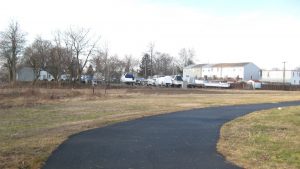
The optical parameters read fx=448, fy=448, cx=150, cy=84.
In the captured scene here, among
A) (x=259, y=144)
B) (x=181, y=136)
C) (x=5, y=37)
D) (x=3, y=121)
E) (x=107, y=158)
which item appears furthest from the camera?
(x=5, y=37)

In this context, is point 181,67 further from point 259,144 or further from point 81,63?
point 259,144

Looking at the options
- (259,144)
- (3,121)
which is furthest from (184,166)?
(3,121)

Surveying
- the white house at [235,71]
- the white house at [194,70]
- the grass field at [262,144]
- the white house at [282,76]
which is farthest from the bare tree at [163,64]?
the grass field at [262,144]

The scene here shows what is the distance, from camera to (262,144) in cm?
1302

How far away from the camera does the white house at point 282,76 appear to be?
134125 mm

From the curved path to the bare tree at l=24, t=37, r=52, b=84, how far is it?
7745 cm

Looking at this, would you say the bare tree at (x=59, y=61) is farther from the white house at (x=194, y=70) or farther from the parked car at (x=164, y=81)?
the white house at (x=194, y=70)

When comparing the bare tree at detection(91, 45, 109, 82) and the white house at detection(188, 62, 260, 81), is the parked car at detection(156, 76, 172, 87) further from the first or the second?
the white house at detection(188, 62, 260, 81)

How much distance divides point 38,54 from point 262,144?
279ft

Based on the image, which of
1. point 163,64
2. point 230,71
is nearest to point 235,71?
point 230,71

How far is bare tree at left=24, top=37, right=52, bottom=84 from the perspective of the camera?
91.9m

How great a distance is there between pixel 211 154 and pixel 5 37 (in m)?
82.9

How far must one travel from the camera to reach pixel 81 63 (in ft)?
291

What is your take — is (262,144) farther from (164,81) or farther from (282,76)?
(282,76)
